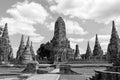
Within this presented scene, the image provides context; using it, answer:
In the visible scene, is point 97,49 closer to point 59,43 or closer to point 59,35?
point 59,43

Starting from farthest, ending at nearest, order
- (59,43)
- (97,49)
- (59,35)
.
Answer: (97,49) → (59,35) → (59,43)

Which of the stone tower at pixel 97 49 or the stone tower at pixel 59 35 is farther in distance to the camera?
the stone tower at pixel 97 49

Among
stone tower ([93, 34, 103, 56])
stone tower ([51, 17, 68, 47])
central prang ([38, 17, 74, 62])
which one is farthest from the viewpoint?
stone tower ([93, 34, 103, 56])

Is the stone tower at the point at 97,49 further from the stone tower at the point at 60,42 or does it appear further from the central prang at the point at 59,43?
the stone tower at the point at 60,42

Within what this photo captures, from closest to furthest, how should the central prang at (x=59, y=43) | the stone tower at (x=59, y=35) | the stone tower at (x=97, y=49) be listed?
the central prang at (x=59, y=43), the stone tower at (x=59, y=35), the stone tower at (x=97, y=49)

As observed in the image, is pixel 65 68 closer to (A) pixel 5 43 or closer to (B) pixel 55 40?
(B) pixel 55 40

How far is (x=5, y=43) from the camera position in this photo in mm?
57250

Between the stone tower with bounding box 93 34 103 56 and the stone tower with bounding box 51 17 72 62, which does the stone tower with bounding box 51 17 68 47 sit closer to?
the stone tower with bounding box 51 17 72 62

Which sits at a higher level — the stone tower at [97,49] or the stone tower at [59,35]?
the stone tower at [59,35]

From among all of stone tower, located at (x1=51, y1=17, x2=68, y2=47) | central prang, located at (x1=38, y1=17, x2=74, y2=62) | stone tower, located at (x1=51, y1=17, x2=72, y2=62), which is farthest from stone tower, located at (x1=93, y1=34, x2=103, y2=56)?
stone tower, located at (x1=51, y1=17, x2=72, y2=62)

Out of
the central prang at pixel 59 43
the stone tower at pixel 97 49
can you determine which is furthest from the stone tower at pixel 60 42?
the stone tower at pixel 97 49

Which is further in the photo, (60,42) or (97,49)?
(97,49)

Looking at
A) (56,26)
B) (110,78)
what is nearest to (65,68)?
(110,78)

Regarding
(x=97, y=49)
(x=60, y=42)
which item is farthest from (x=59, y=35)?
(x=97, y=49)
